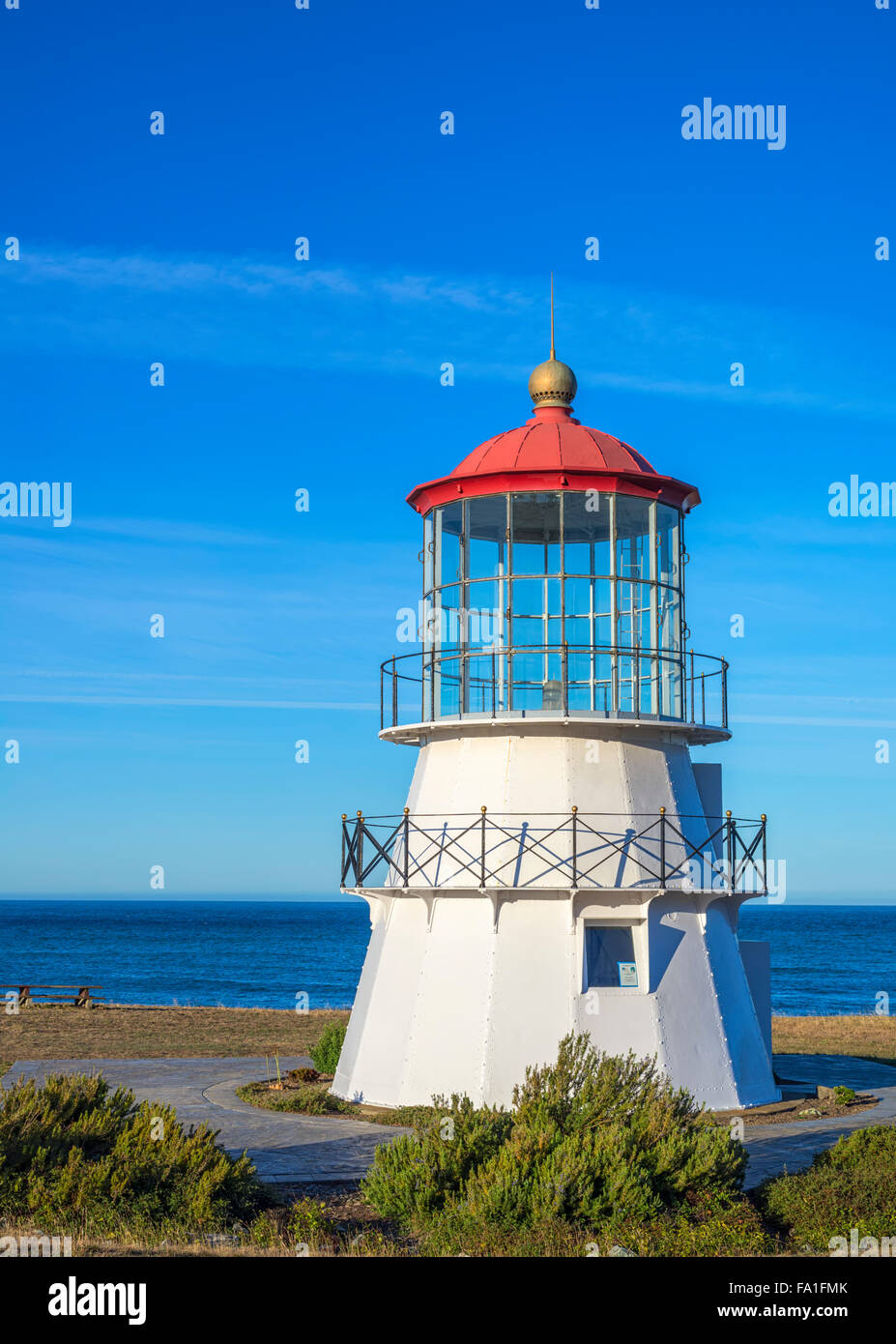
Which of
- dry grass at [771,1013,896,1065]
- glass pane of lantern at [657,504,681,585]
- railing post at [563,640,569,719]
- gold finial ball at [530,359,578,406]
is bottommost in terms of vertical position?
dry grass at [771,1013,896,1065]

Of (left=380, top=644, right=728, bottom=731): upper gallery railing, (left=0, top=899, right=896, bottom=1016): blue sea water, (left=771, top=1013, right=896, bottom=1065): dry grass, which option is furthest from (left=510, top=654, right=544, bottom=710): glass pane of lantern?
(left=0, top=899, right=896, bottom=1016): blue sea water

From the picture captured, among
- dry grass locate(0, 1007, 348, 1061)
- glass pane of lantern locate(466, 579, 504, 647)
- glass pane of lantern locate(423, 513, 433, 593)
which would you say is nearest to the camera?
glass pane of lantern locate(466, 579, 504, 647)

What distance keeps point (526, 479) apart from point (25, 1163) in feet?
35.1

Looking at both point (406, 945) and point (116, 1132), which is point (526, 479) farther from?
point (116, 1132)

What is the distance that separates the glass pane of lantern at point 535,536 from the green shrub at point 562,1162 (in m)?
8.09

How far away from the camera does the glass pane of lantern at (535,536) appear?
731 inches

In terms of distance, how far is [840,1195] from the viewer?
37.6 ft

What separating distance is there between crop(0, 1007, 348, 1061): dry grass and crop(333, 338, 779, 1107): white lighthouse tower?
27.8 ft

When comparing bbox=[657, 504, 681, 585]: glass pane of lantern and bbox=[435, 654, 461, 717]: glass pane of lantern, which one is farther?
bbox=[657, 504, 681, 585]: glass pane of lantern

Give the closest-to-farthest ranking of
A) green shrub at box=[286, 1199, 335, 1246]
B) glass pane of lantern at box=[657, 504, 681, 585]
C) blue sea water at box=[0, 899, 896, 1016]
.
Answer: green shrub at box=[286, 1199, 335, 1246] → glass pane of lantern at box=[657, 504, 681, 585] → blue sea water at box=[0, 899, 896, 1016]

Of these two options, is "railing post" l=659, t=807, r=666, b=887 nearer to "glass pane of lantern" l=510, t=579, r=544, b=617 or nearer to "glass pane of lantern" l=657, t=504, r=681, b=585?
"glass pane of lantern" l=510, t=579, r=544, b=617

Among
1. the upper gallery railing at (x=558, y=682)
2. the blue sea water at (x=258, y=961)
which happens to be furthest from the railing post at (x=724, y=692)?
the blue sea water at (x=258, y=961)

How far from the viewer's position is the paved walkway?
14.2m
